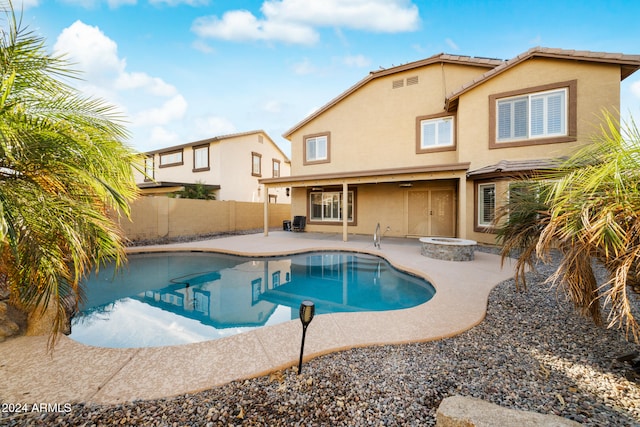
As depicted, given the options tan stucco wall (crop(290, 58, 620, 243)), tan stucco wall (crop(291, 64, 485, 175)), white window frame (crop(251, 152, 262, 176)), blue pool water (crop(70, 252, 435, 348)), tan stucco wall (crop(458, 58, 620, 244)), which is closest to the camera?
blue pool water (crop(70, 252, 435, 348))

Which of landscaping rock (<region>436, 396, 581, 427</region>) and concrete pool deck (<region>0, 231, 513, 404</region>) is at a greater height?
landscaping rock (<region>436, 396, 581, 427</region>)

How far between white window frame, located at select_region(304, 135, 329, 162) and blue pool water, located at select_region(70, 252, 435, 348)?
6606 mm

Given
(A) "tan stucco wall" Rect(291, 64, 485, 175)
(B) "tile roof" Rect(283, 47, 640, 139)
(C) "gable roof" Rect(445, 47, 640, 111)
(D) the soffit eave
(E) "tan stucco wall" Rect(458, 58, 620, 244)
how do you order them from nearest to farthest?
(C) "gable roof" Rect(445, 47, 640, 111) → (B) "tile roof" Rect(283, 47, 640, 139) → (E) "tan stucco wall" Rect(458, 58, 620, 244) → (D) the soffit eave → (A) "tan stucco wall" Rect(291, 64, 485, 175)

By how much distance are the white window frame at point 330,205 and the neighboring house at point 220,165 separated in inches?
208

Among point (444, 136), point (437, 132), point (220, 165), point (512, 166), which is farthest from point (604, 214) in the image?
point (220, 165)

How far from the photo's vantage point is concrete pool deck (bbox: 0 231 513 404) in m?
2.43

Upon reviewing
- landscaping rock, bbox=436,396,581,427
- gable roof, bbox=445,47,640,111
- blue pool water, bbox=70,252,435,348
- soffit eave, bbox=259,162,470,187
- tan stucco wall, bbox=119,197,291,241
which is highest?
gable roof, bbox=445,47,640,111

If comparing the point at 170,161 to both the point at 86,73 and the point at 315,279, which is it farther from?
the point at 86,73

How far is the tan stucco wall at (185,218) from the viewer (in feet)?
38.4

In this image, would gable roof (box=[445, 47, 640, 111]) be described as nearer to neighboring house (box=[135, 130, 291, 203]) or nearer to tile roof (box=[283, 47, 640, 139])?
tile roof (box=[283, 47, 640, 139])

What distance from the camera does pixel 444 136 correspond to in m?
11.5

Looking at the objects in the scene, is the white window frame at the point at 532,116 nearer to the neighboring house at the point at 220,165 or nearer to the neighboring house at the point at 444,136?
the neighboring house at the point at 444,136

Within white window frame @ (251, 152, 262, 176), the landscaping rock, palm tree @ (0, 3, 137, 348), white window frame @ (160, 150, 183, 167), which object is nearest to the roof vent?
white window frame @ (251, 152, 262, 176)

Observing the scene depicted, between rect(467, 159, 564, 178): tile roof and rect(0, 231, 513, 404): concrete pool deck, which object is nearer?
rect(0, 231, 513, 404): concrete pool deck
